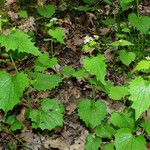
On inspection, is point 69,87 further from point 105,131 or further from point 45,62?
point 105,131

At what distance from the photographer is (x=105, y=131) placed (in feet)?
12.1

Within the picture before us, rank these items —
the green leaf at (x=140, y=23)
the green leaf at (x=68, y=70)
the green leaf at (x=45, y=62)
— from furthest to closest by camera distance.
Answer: the green leaf at (x=140, y=23) < the green leaf at (x=68, y=70) < the green leaf at (x=45, y=62)

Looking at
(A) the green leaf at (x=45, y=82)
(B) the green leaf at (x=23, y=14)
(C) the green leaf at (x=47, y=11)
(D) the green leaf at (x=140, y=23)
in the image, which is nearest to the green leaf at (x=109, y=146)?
(A) the green leaf at (x=45, y=82)

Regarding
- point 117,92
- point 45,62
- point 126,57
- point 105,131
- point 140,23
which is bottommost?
point 105,131

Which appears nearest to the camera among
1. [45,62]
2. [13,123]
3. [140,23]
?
[13,123]

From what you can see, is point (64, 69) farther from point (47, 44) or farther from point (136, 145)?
point (136, 145)

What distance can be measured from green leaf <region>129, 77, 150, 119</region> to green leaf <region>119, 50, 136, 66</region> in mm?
1322

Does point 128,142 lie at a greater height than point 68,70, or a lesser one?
lesser

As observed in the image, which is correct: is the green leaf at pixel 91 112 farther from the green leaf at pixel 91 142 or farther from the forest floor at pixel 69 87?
the forest floor at pixel 69 87

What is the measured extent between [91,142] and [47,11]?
2379 mm

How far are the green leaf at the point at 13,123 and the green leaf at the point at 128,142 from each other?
1165 mm

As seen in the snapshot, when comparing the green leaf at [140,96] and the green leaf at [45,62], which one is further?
the green leaf at [45,62]

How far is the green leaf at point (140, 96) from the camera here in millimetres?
2969

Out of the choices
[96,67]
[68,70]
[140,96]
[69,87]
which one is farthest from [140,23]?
[140,96]
